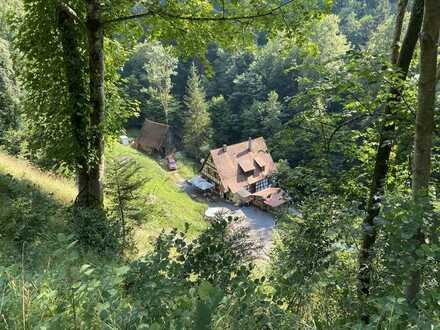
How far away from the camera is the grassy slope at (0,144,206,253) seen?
8875 mm

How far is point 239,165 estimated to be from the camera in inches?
1277

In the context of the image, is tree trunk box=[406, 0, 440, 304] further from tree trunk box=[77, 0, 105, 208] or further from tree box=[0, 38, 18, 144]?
tree box=[0, 38, 18, 144]

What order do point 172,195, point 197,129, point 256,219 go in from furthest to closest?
point 197,129, point 172,195, point 256,219

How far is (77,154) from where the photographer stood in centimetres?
646

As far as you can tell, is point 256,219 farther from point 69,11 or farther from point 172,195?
point 69,11

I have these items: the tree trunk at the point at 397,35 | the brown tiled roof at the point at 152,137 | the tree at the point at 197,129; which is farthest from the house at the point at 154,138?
the tree trunk at the point at 397,35

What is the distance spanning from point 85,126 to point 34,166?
6307 mm

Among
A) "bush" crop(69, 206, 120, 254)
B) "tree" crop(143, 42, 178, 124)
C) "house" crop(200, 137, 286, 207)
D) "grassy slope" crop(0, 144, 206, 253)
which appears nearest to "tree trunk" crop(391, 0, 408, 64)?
"grassy slope" crop(0, 144, 206, 253)

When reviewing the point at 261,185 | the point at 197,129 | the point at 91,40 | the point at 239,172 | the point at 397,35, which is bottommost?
the point at 261,185

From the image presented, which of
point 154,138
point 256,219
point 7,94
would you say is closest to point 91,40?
point 7,94

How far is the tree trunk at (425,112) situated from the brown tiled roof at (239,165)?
27943 mm

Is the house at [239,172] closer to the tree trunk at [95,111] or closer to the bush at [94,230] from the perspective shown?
the tree trunk at [95,111]

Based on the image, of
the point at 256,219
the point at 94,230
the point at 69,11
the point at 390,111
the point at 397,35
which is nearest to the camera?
the point at 390,111

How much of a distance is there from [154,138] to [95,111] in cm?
3371
